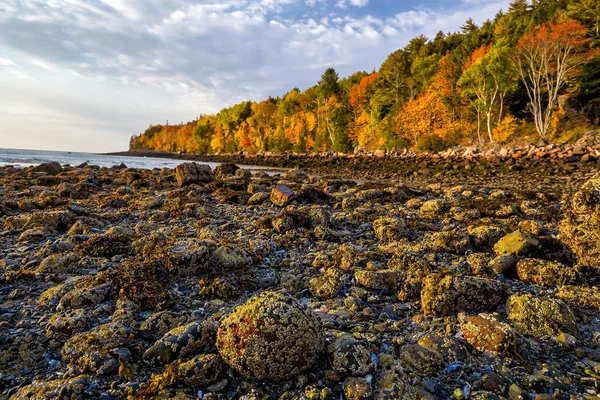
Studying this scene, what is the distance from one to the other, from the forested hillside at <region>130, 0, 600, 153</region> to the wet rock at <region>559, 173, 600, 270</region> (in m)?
34.0

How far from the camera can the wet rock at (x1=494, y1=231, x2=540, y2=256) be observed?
5.25 metres

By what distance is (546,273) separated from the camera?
4.49 metres

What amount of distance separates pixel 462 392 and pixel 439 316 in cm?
123

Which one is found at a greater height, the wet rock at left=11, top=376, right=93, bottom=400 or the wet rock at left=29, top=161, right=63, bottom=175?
the wet rock at left=29, top=161, right=63, bottom=175

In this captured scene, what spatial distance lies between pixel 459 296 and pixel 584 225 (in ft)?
10.8

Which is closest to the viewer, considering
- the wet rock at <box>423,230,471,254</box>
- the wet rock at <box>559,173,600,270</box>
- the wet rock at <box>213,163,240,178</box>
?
the wet rock at <box>559,173,600,270</box>

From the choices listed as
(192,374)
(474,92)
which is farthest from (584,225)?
(474,92)

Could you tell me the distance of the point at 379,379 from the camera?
2658 mm

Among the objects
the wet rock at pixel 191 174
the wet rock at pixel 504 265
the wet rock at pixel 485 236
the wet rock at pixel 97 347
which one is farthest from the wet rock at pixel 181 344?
the wet rock at pixel 191 174

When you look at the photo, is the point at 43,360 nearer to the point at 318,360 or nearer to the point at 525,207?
the point at 318,360

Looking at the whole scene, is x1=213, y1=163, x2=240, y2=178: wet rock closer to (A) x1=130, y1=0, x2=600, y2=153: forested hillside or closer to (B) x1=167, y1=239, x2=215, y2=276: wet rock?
(B) x1=167, y1=239, x2=215, y2=276: wet rock

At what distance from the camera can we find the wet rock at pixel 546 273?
443 centimetres

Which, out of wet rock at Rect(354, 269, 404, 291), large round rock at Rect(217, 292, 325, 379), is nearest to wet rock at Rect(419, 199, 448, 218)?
wet rock at Rect(354, 269, 404, 291)

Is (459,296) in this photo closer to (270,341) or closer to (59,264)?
(270,341)
